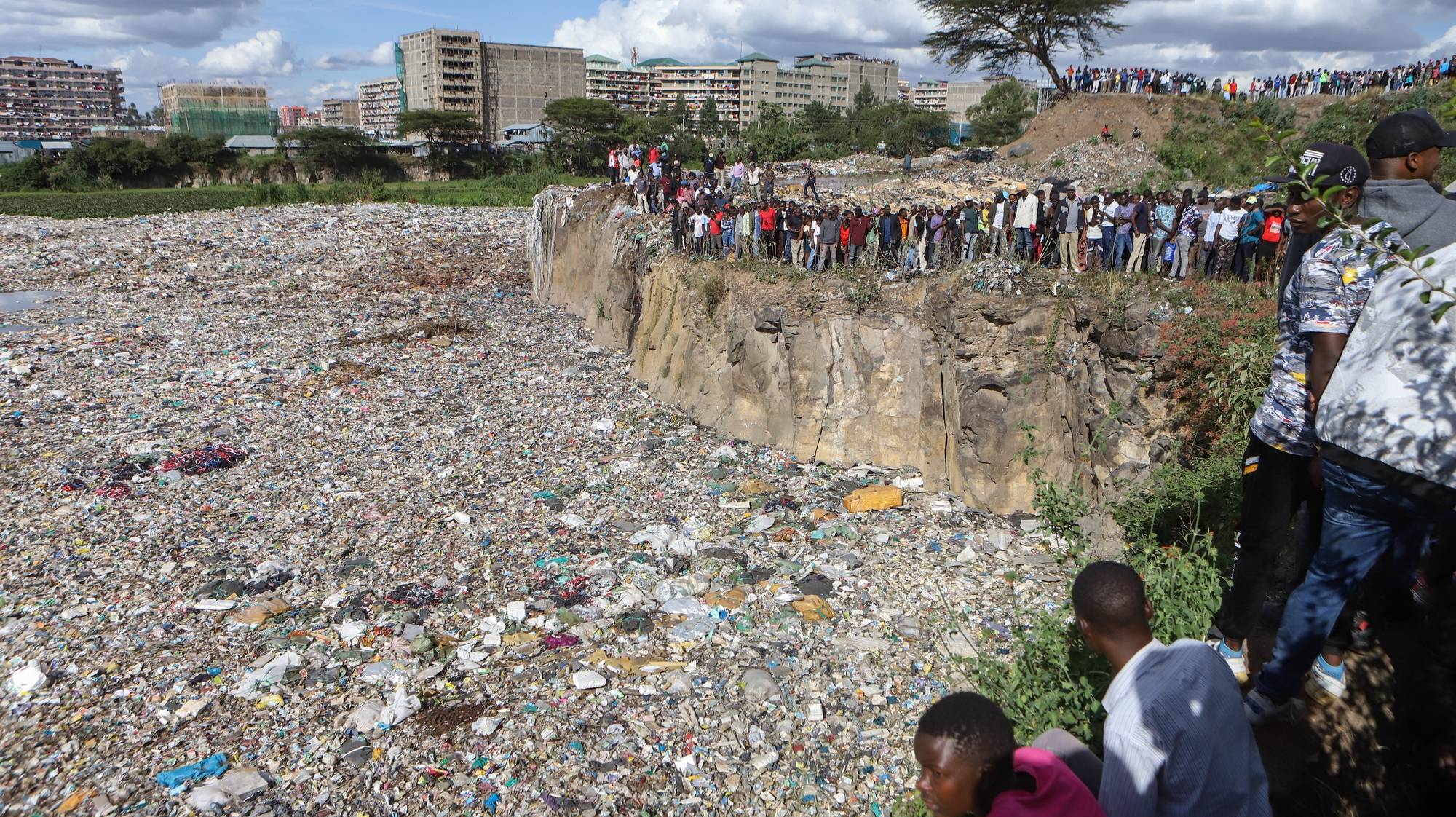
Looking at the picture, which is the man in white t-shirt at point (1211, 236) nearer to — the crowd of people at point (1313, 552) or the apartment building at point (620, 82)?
the crowd of people at point (1313, 552)

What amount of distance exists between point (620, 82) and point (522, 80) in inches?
881

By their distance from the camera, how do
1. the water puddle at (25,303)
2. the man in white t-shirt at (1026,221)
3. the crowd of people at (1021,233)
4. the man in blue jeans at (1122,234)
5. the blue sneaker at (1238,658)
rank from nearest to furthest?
the blue sneaker at (1238,658)
the crowd of people at (1021,233)
the man in blue jeans at (1122,234)
the man in white t-shirt at (1026,221)
the water puddle at (25,303)

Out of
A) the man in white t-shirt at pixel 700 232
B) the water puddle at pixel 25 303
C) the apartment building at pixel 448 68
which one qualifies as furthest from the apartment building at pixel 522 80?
the man in white t-shirt at pixel 700 232

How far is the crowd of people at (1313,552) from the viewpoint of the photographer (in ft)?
6.34

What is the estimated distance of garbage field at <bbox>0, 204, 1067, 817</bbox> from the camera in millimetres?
4707

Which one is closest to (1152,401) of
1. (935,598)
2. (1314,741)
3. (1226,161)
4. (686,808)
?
(935,598)

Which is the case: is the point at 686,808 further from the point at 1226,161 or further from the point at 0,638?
the point at 1226,161

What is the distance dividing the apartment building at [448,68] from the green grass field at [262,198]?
44850 millimetres

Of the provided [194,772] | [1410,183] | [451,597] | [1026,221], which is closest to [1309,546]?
[1410,183]

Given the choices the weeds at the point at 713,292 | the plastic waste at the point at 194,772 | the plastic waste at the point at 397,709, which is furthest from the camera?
the weeds at the point at 713,292

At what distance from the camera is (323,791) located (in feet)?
15.1

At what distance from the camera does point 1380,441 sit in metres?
2.28

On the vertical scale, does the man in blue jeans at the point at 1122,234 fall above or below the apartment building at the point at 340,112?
below

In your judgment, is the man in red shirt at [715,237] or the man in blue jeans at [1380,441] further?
the man in red shirt at [715,237]
